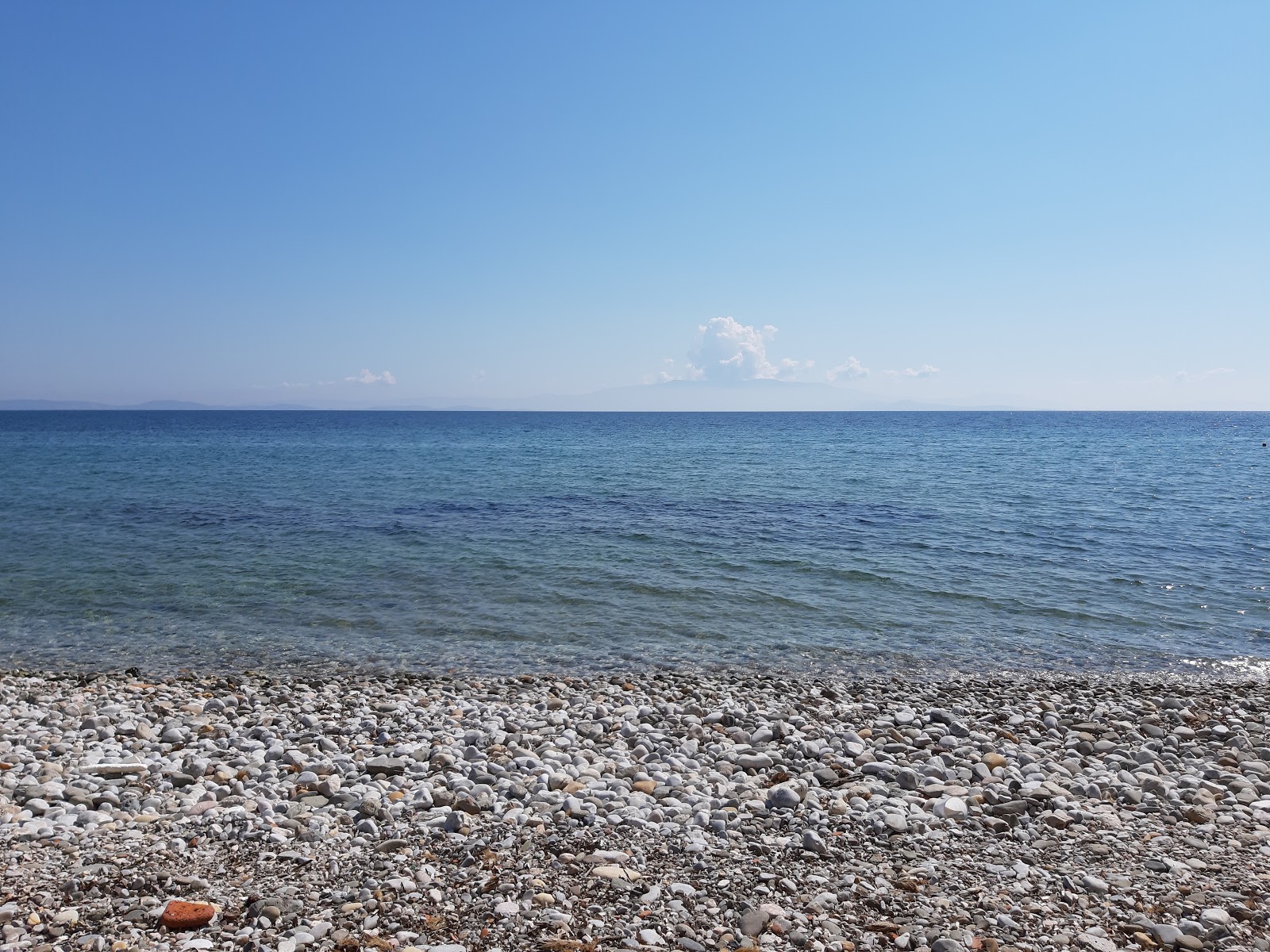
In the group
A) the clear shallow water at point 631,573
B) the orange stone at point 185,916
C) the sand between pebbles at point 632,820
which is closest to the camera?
the orange stone at point 185,916

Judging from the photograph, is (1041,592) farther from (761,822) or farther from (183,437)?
(183,437)

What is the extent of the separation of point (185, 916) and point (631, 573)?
44.0ft

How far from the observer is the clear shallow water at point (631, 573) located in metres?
12.8

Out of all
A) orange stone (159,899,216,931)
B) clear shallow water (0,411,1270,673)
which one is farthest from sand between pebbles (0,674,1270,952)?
clear shallow water (0,411,1270,673)

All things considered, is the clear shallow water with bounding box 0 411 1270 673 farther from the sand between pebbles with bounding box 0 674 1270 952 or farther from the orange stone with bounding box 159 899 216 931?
the orange stone with bounding box 159 899 216 931

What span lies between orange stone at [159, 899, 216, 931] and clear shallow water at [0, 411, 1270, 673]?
22.8ft

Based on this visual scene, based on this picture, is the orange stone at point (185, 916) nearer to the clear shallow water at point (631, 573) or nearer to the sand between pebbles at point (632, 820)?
the sand between pebbles at point (632, 820)

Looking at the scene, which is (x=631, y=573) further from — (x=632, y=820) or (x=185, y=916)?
(x=185, y=916)

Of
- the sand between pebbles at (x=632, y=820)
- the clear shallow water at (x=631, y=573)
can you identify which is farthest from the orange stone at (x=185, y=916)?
the clear shallow water at (x=631, y=573)

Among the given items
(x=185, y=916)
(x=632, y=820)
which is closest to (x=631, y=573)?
(x=632, y=820)

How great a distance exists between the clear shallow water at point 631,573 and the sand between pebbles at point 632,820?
2665 mm

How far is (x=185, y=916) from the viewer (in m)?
4.88

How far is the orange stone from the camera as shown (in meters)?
4.82

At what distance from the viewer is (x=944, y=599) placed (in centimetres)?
1563
